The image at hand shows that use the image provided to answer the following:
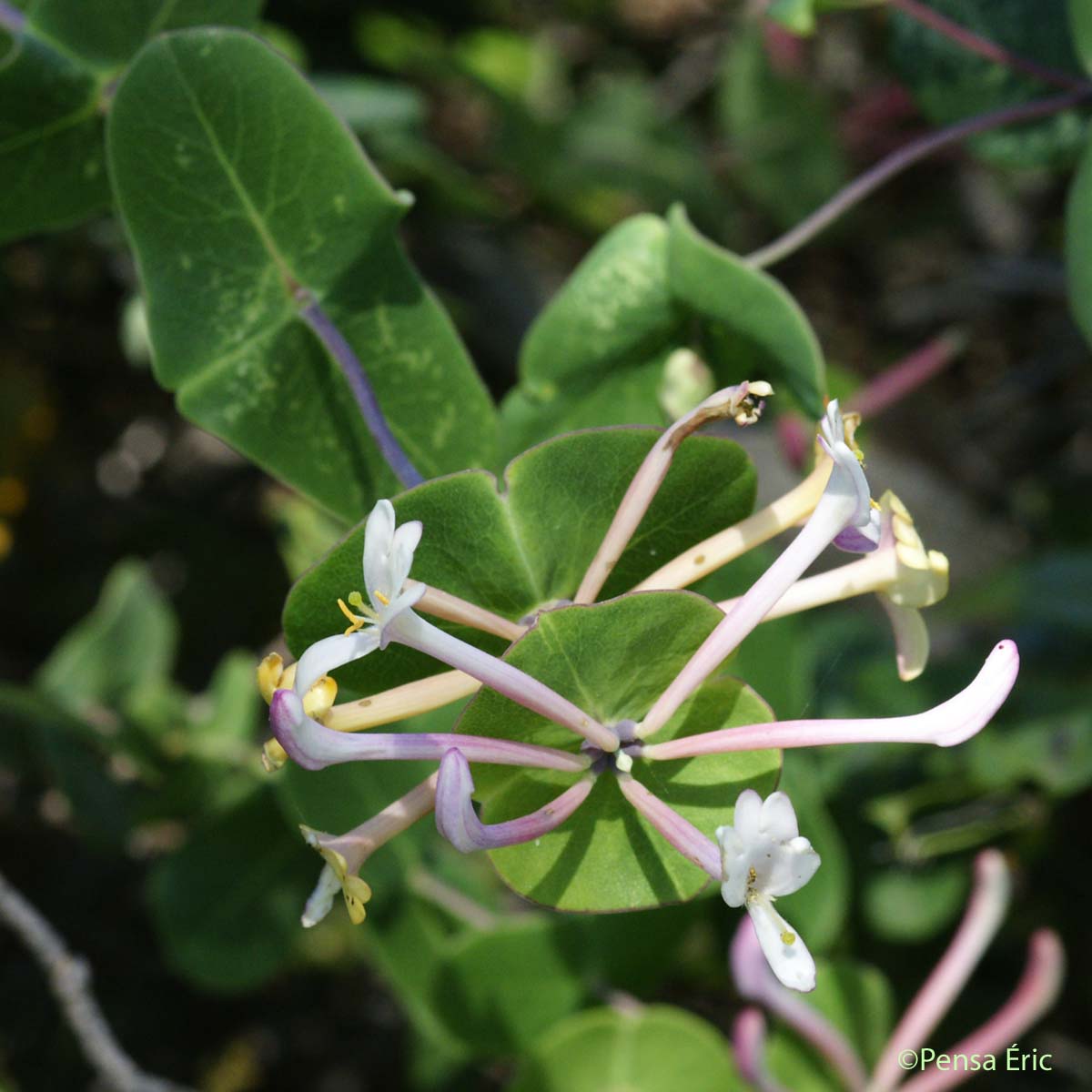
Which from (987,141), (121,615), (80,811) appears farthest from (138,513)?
(987,141)

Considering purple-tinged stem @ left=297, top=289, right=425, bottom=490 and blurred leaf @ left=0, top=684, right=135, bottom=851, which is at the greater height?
purple-tinged stem @ left=297, top=289, right=425, bottom=490

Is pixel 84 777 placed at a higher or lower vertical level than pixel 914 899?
higher

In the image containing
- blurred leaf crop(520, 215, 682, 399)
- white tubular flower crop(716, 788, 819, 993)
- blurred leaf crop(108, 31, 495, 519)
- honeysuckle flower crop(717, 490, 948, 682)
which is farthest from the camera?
blurred leaf crop(520, 215, 682, 399)

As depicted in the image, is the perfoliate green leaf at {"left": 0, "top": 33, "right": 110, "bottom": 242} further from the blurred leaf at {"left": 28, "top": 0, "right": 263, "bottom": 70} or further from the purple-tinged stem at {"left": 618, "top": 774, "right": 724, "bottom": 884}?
the purple-tinged stem at {"left": 618, "top": 774, "right": 724, "bottom": 884}

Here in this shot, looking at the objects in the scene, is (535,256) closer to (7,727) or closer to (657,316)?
(7,727)

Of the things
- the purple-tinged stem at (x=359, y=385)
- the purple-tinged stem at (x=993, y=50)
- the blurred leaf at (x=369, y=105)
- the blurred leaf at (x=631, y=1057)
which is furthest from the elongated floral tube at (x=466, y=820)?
the blurred leaf at (x=369, y=105)

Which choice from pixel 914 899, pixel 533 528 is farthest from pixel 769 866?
pixel 914 899

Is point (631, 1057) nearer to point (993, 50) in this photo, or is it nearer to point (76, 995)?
point (76, 995)

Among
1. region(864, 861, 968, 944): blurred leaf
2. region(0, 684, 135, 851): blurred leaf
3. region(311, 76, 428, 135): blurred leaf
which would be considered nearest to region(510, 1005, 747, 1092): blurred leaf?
region(864, 861, 968, 944): blurred leaf
